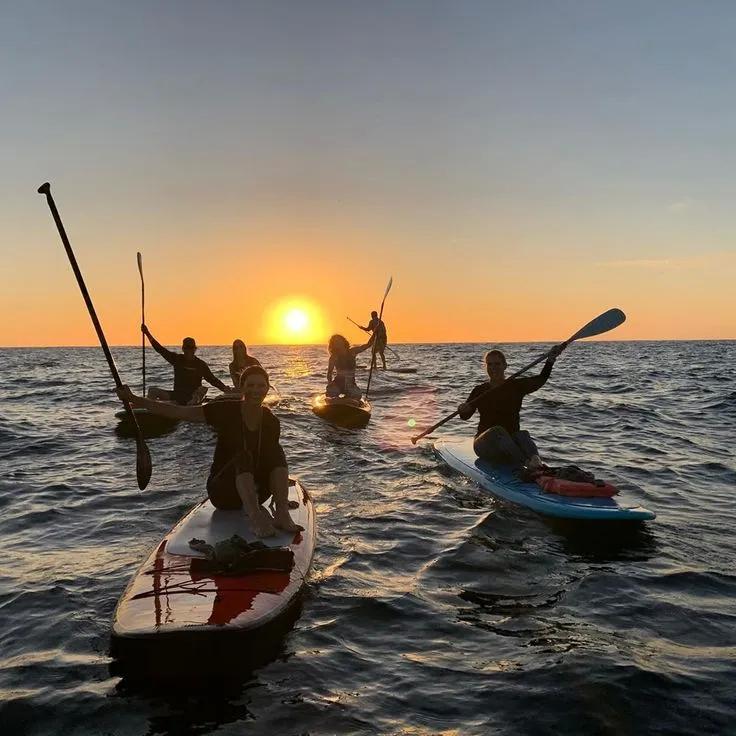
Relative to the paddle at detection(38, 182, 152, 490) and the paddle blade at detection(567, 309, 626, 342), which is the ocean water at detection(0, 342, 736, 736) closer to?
the paddle at detection(38, 182, 152, 490)

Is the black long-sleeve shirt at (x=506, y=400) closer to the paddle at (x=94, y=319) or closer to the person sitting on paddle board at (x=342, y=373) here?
the paddle at (x=94, y=319)

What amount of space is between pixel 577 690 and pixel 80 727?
10.6 ft

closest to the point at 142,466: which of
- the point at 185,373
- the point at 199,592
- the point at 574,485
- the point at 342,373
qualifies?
the point at 199,592

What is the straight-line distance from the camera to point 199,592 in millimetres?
4801

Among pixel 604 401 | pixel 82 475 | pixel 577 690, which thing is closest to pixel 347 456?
pixel 82 475

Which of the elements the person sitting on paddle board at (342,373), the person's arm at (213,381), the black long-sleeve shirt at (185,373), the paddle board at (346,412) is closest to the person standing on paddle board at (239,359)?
the person's arm at (213,381)

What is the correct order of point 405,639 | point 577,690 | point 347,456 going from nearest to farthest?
1. point 577,690
2. point 405,639
3. point 347,456

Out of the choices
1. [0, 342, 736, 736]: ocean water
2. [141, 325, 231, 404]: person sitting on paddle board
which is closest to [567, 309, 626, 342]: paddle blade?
[0, 342, 736, 736]: ocean water

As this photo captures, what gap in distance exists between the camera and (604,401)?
75.5 feet

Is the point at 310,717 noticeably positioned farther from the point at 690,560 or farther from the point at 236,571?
the point at 690,560

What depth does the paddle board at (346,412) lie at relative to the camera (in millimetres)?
16344

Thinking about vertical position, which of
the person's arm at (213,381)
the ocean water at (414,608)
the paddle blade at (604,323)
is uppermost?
the paddle blade at (604,323)

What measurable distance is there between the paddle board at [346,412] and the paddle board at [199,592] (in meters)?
9.90

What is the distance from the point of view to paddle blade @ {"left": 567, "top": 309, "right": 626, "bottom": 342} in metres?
10.4
